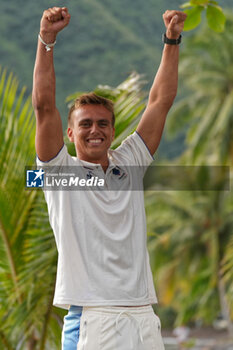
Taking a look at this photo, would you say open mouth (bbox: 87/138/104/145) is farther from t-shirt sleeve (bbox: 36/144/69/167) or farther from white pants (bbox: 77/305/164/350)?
white pants (bbox: 77/305/164/350)

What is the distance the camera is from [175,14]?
250cm

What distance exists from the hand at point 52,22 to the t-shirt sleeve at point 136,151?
0.56 meters

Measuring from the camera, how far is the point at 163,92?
8.32ft

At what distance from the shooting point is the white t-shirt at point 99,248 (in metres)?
2.09

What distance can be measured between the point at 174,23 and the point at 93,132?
620mm

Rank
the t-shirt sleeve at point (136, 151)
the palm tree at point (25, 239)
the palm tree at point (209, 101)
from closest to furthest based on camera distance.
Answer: the t-shirt sleeve at point (136, 151), the palm tree at point (25, 239), the palm tree at point (209, 101)

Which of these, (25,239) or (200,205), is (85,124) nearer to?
(25,239)

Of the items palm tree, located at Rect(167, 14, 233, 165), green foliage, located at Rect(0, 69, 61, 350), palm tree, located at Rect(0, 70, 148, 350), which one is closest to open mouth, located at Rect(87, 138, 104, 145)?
palm tree, located at Rect(0, 70, 148, 350)

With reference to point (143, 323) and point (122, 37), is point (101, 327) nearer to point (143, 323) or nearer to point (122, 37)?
point (143, 323)

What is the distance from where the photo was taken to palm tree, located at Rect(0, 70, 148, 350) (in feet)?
11.5

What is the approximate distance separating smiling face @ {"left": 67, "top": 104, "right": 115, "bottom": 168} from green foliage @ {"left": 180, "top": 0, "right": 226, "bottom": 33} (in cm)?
52

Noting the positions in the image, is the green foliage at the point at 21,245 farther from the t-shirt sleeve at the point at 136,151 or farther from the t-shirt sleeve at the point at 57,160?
the t-shirt sleeve at the point at 57,160

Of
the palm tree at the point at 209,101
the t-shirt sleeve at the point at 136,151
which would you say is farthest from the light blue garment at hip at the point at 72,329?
the palm tree at the point at 209,101

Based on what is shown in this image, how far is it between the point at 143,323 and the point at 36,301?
150 cm
